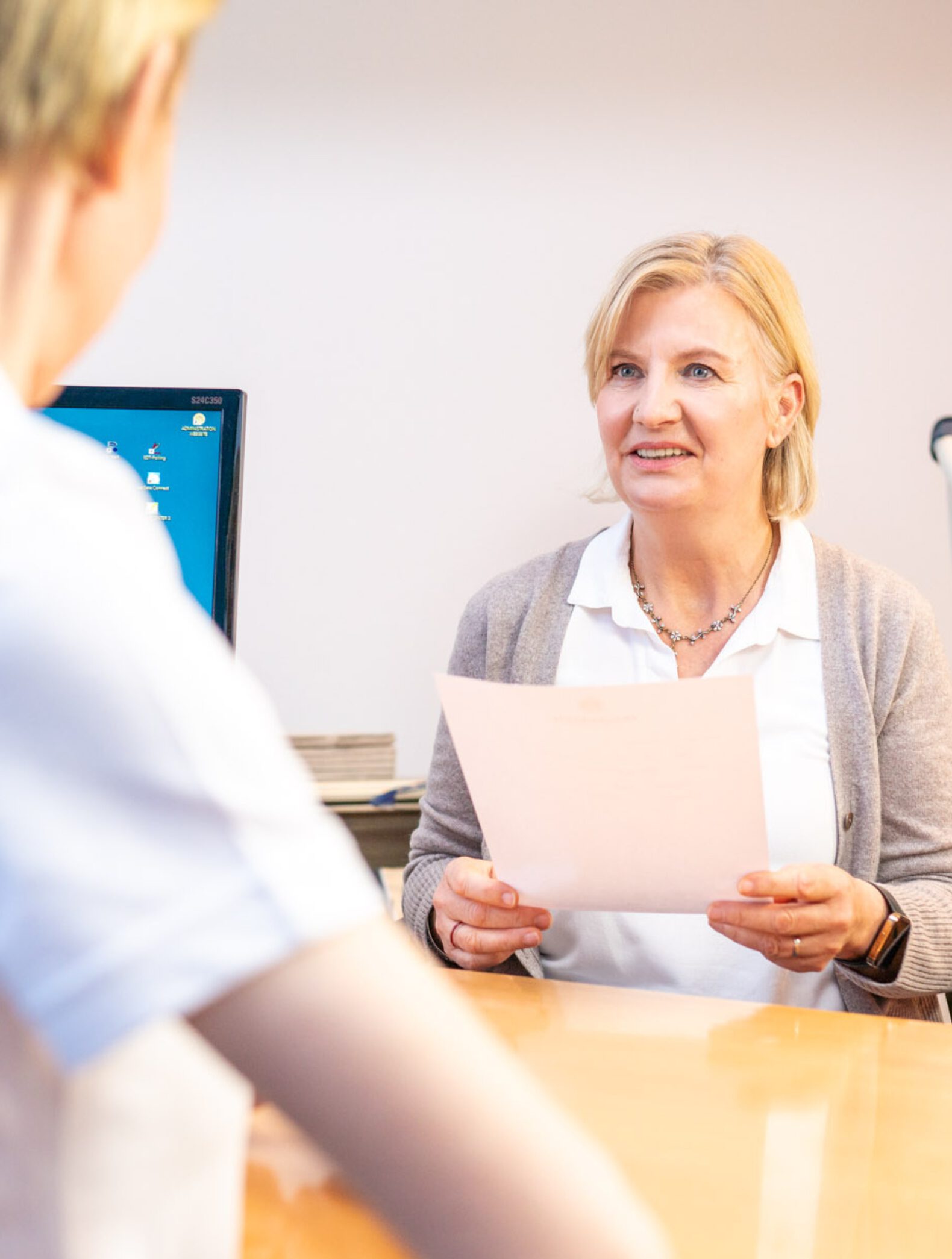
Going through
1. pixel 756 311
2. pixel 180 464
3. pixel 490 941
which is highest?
pixel 756 311

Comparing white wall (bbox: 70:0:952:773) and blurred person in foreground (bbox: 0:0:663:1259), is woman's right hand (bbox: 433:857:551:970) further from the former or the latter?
white wall (bbox: 70:0:952:773)

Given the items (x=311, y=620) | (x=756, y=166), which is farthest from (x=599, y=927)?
(x=756, y=166)

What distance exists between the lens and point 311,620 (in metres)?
1.98

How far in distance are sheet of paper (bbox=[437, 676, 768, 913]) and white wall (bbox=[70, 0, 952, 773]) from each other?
1.01m

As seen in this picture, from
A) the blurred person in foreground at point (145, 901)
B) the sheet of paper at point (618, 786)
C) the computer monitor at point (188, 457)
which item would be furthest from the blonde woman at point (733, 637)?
the blurred person in foreground at point (145, 901)

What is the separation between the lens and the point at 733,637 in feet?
4.52

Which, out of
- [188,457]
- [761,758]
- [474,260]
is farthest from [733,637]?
[474,260]

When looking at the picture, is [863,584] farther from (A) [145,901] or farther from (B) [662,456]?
(A) [145,901]

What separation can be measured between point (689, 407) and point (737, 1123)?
0.90 meters

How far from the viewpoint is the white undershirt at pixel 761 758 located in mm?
1255

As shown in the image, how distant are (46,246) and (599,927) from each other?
43.8 inches

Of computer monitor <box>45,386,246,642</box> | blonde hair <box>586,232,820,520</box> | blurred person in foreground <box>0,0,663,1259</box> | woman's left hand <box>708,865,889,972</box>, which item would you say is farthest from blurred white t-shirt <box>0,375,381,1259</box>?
blonde hair <box>586,232,820,520</box>

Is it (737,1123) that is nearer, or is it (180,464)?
(737,1123)

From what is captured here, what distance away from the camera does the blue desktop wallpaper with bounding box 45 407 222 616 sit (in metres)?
1.40
